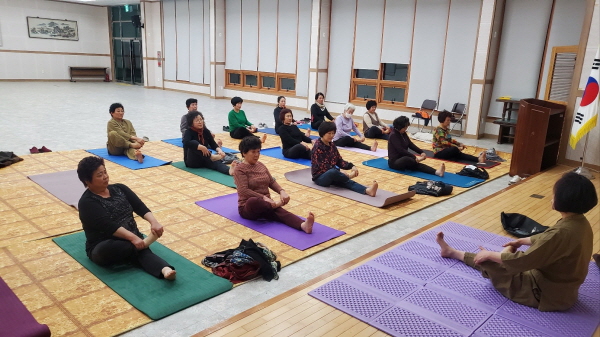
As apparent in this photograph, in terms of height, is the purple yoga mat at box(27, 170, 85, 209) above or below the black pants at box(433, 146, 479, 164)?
below

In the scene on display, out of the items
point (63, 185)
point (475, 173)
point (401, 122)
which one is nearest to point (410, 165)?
point (401, 122)

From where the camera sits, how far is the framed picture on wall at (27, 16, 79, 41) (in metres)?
18.5

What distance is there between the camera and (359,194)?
528cm

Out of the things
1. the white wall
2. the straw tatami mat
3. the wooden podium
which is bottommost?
the straw tatami mat

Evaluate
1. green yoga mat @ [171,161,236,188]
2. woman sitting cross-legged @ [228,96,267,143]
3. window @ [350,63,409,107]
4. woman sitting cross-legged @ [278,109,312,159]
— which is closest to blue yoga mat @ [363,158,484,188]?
woman sitting cross-legged @ [278,109,312,159]

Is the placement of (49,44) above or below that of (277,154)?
above

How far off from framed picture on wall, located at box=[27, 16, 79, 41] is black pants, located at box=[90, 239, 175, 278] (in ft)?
63.5

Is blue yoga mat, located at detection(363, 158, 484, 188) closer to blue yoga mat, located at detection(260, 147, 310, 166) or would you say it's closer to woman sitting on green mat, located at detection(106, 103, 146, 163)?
blue yoga mat, located at detection(260, 147, 310, 166)

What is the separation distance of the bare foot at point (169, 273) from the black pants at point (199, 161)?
3141 millimetres

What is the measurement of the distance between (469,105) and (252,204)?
23.7ft

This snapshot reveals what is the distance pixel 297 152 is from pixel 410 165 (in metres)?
1.79

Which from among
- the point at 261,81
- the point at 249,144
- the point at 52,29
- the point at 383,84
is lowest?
the point at 249,144

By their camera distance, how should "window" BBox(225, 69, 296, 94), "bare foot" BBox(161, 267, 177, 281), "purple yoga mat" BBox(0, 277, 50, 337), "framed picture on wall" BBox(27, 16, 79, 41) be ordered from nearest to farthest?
"purple yoga mat" BBox(0, 277, 50, 337)
"bare foot" BBox(161, 267, 177, 281)
"window" BBox(225, 69, 296, 94)
"framed picture on wall" BBox(27, 16, 79, 41)

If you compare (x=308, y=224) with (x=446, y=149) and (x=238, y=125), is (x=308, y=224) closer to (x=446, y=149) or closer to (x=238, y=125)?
(x=446, y=149)
